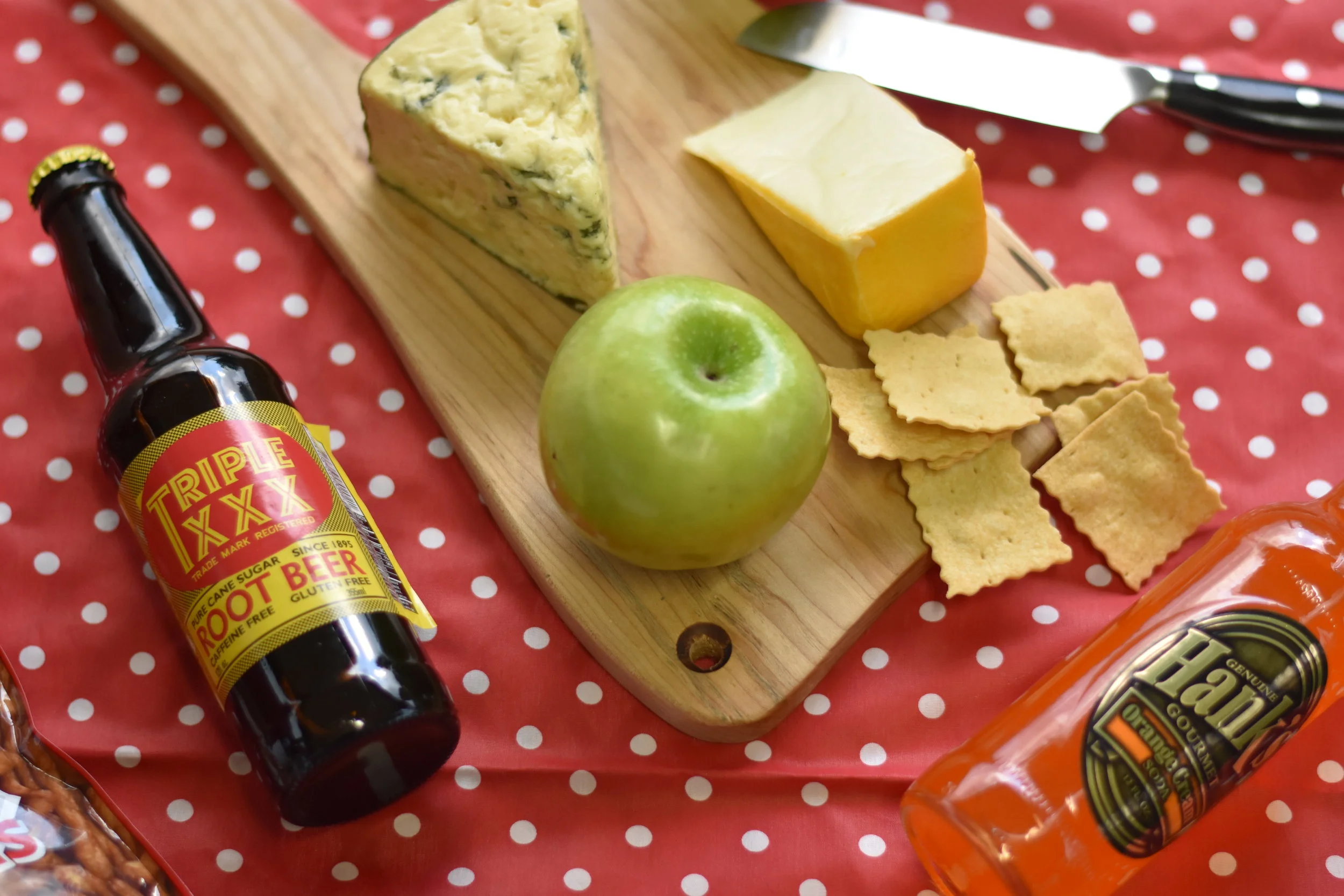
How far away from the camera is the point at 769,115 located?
1215 millimetres

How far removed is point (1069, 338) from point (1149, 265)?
0.72 ft

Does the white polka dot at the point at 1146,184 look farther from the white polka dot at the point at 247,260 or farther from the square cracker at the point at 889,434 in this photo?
the white polka dot at the point at 247,260

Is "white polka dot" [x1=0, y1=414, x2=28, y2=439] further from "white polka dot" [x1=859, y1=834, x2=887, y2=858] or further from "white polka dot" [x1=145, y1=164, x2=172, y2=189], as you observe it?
"white polka dot" [x1=859, y1=834, x2=887, y2=858]

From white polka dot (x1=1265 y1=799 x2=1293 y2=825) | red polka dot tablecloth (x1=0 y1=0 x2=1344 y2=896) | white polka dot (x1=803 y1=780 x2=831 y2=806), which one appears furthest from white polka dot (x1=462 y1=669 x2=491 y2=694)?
white polka dot (x1=1265 y1=799 x2=1293 y2=825)

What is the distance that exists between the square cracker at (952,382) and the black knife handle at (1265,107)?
0.45 m

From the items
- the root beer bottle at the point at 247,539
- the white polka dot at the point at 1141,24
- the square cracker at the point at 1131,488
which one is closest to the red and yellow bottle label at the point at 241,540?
the root beer bottle at the point at 247,539

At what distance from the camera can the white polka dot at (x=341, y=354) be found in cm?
119

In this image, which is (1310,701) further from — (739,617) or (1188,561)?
(739,617)

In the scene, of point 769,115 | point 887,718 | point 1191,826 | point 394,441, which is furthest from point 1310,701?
point 394,441

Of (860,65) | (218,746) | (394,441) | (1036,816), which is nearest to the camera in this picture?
(1036,816)

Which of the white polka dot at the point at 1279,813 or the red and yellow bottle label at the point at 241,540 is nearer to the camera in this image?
the red and yellow bottle label at the point at 241,540

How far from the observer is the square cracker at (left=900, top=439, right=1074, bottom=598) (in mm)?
1088

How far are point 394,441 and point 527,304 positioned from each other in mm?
219

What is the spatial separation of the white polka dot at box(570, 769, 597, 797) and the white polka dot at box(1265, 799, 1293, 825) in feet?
2.27
